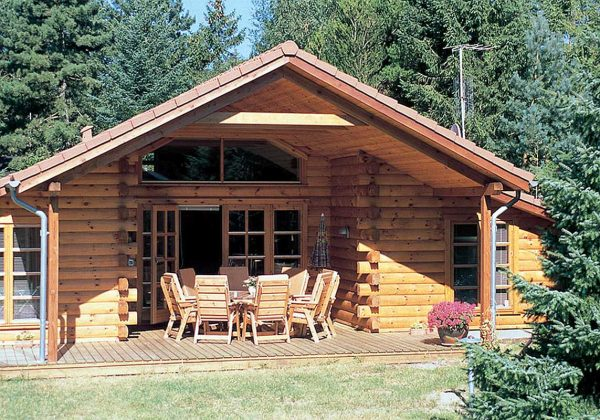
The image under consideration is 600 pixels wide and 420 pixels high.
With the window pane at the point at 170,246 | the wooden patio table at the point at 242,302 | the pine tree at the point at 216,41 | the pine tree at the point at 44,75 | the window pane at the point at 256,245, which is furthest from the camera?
the pine tree at the point at 216,41

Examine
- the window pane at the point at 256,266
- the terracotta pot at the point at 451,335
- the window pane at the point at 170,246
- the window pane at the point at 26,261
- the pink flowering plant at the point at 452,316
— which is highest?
the window pane at the point at 170,246

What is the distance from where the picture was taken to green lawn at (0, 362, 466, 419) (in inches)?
336

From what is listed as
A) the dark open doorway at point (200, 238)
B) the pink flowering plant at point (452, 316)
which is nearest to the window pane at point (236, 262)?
the dark open doorway at point (200, 238)

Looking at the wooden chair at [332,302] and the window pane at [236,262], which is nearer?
the wooden chair at [332,302]

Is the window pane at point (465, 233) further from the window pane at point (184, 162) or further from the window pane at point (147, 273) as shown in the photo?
the window pane at point (147, 273)

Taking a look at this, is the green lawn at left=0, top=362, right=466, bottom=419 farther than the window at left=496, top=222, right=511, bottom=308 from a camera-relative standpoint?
No

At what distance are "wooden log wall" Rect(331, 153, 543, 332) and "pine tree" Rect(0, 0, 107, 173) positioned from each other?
2033 centimetres

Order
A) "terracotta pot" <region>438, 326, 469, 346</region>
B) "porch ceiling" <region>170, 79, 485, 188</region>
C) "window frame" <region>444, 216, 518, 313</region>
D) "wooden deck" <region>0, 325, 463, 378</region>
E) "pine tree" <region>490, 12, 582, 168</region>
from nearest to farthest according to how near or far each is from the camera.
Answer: "wooden deck" <region>0, 325, 463, 378</region>
"porch ceiling" <region>170, 79, 485, 188</region>
"terracotta pot" <region>438, 326, 469, 346</region>
"window frame" <region>444, 216, 518, 313</region>
"pine tree" <region>490, 12, 582, 168</region>

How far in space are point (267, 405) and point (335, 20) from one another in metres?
24.8

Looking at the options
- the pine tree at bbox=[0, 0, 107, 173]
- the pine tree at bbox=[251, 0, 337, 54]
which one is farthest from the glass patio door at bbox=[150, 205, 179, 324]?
the pine tree at bbox=[251, 0, 337, 54]

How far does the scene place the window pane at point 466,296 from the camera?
44.4ft

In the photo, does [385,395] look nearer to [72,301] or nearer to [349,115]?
[349,115]

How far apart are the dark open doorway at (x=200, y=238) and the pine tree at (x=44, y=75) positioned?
18043 mm

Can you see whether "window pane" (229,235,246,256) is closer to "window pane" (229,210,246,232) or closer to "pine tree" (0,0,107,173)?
"window pane" (229,210,246,232)
